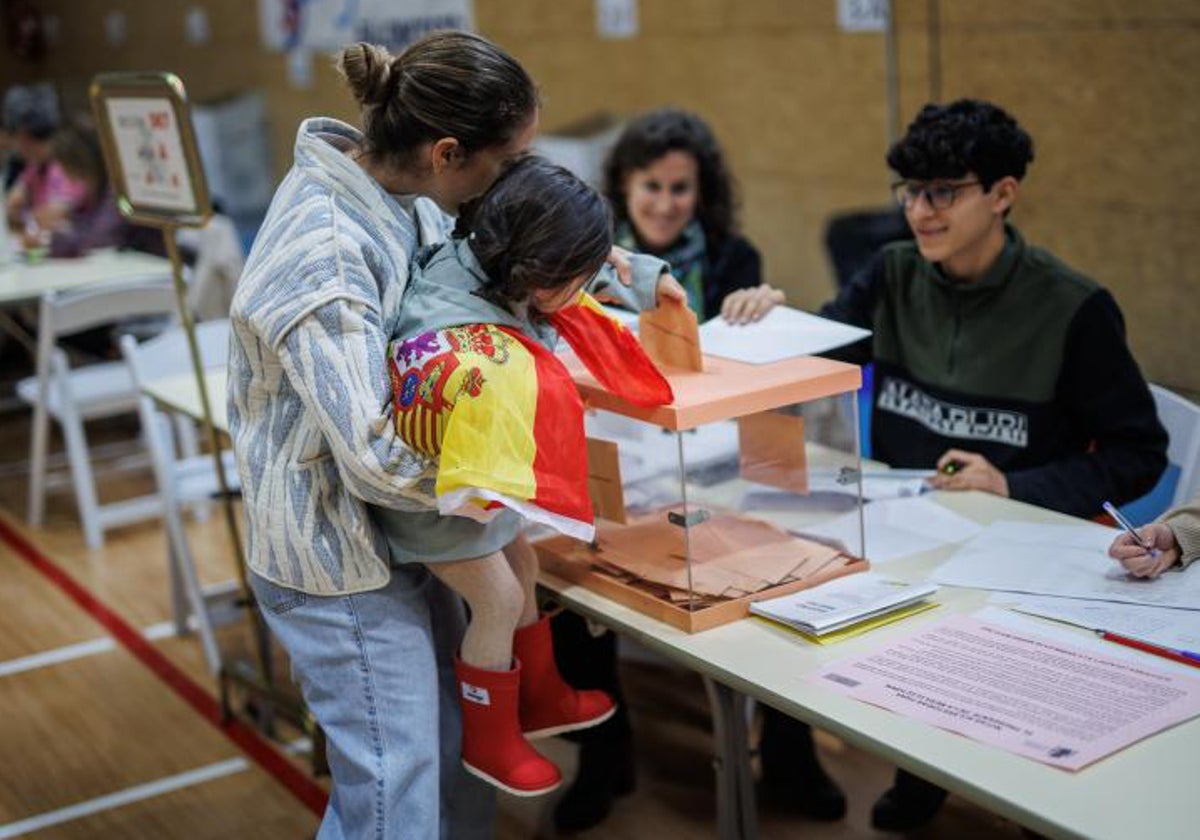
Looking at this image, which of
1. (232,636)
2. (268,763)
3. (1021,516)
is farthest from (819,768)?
(232,636)

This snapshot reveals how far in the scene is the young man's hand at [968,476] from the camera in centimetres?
266

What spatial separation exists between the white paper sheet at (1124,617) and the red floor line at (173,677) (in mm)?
1771

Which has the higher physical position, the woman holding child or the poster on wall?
the poster on wall

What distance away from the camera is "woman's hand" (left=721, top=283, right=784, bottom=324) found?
265 cm

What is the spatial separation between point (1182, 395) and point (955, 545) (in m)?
0.75

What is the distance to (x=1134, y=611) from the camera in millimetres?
2086

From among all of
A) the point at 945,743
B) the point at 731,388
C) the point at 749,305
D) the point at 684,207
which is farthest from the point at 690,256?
the point at 945,743

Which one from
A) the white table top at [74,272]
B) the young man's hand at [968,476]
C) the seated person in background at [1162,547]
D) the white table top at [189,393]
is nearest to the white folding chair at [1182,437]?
the young man's hand at [968,476]

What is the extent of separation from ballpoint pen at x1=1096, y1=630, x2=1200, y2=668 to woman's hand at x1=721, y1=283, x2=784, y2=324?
0.88m

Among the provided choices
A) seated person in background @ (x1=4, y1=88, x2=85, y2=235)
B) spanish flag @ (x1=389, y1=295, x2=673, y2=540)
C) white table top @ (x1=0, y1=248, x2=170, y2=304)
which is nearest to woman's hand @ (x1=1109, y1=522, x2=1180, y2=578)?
spanish flag @ (x1=389, y1=295, x2=673, y2=540)

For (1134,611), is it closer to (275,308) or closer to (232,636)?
(275,308)

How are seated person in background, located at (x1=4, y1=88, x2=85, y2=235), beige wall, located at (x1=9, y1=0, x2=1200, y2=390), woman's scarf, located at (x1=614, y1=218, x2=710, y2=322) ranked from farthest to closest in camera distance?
1. seated person in background, located at (x1=4, y1=88, x2=85, y2=235)
2. beige wall, located at (x1=9, y1=0, x2=1200, y2=390)
3. woman's scarf, located at (x1=614, y1=218, x2=710, y2=322)

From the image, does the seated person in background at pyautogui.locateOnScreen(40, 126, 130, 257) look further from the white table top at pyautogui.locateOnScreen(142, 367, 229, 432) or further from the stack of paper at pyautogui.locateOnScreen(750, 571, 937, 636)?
the stack of paper at pyautogui.locateOnScreen(750, 571, 937, 636)

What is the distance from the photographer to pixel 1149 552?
2189mm
